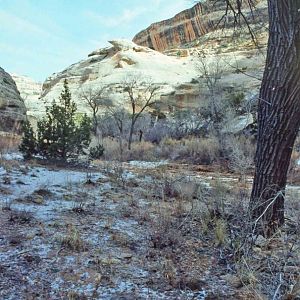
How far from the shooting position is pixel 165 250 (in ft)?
11.6

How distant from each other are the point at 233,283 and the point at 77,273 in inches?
47.0

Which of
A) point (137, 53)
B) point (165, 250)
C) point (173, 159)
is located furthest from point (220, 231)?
point (137, 53)

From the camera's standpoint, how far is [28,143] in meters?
10.6

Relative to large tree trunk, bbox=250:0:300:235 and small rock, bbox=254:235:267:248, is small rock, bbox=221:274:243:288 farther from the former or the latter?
large tree trunk, bbox=250:0:300:235

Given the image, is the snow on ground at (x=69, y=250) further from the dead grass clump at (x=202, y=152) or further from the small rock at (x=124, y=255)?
the dead grass clump at (x=202, y=152)

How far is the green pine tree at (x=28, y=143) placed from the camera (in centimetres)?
1052

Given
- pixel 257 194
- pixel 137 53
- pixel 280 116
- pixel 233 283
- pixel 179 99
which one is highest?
pixel 137 53

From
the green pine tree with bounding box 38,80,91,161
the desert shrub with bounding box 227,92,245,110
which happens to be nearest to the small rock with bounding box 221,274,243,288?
the green pine tree with bounding box 38,80,91,161

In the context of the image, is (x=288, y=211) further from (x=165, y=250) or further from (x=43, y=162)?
(x=43, y=162)

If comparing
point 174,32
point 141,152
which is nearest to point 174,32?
point 174,32

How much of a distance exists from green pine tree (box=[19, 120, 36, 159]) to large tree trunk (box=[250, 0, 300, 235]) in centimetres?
785

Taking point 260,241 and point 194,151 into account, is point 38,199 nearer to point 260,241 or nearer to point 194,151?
point 260,241

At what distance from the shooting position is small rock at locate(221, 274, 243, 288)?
9.35 ft

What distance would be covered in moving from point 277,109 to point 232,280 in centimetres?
179
